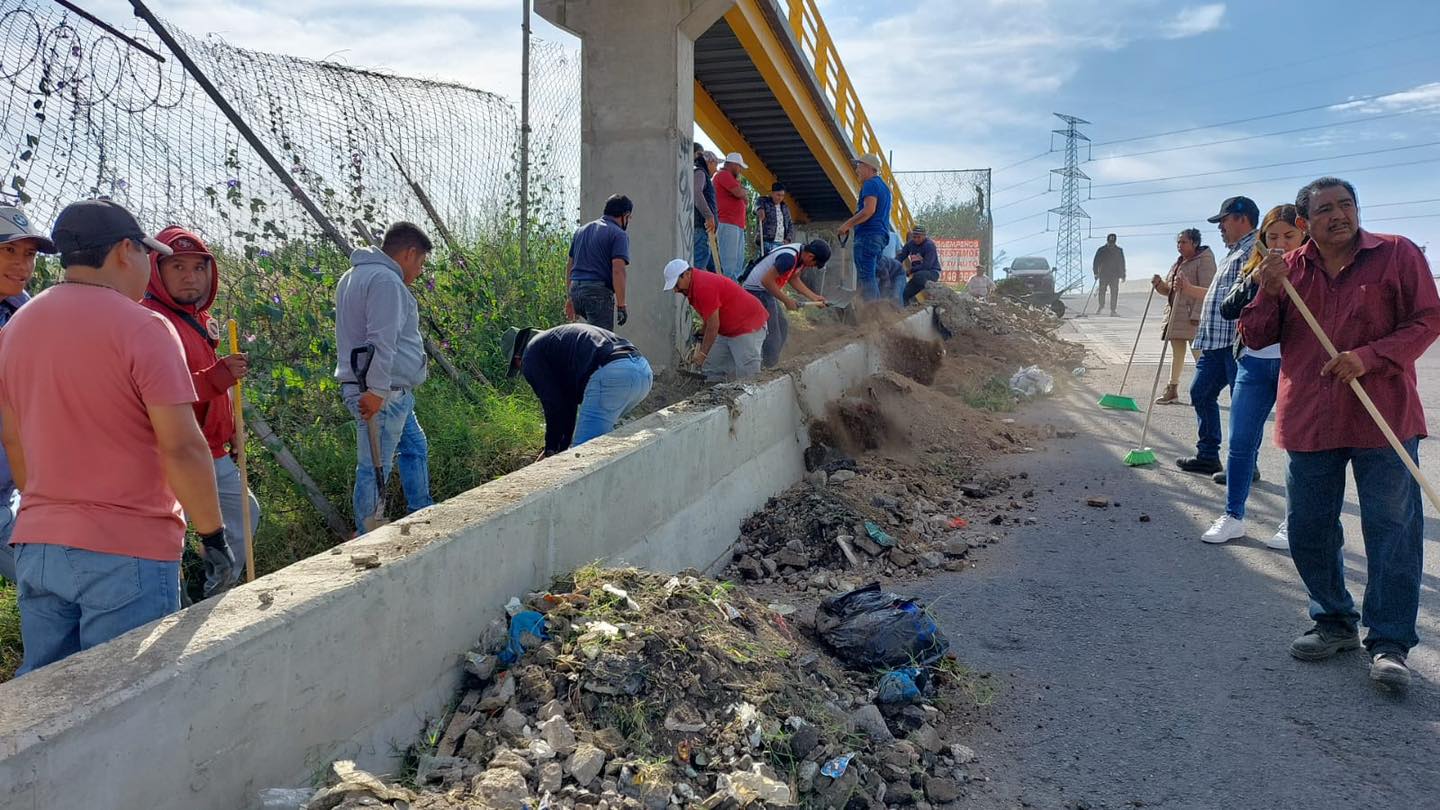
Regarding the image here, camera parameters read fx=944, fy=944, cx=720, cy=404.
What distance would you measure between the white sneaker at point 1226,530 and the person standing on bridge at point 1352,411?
4.88 ft

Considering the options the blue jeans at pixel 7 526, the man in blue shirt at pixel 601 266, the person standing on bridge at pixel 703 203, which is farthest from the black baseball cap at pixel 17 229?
the person standing on bridge at pixel 703 203

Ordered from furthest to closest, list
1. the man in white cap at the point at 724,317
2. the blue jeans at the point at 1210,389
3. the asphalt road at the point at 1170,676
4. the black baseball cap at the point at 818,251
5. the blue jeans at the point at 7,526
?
the black baseball cap at the point at 818,251
the man in white cap at the point at 724,317
the blue jeans at the point at 1210,389
the blue jeans at the point at 7,526
the asphalt road at the point at 1170,676

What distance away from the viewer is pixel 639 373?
18.1 feet

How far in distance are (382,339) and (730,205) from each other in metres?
7.86

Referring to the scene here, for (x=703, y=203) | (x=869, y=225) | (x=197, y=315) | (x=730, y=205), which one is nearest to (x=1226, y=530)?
(x=197, y=315)

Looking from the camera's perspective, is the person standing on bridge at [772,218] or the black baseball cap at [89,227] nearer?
the black baseball cap at [89,227]

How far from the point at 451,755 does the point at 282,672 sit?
2.08 feet

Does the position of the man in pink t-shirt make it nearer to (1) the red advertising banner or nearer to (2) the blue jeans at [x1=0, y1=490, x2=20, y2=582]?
(2) the blue jeans at [x1=0, y1=490, x2=20, y2=582]

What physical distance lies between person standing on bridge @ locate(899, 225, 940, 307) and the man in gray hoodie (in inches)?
421

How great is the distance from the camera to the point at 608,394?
546 cm

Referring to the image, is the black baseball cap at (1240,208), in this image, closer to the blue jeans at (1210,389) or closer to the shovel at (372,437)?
the blue jeans at (1210,389)

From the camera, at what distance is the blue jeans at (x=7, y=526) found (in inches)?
137

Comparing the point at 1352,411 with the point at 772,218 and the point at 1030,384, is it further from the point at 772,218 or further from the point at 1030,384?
the point at 772,218

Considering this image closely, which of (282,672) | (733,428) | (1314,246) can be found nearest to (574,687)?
(282,672)
